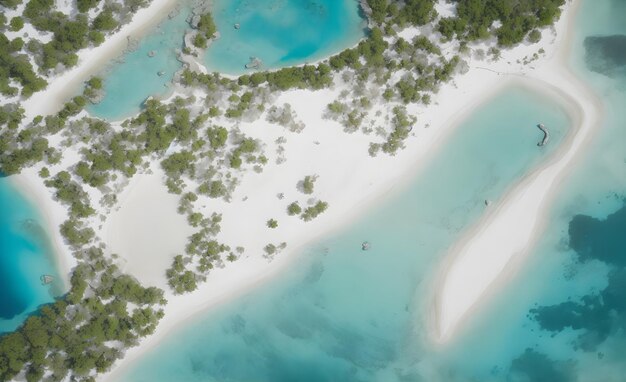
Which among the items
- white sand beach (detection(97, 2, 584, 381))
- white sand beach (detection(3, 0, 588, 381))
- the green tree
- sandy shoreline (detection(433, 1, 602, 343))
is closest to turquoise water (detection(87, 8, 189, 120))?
white sand beach (detection(3, 0, 588, 381))

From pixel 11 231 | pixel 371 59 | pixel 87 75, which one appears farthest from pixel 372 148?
pixel 11 231

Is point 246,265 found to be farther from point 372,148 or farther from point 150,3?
point 150,3

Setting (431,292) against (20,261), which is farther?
(431,292)

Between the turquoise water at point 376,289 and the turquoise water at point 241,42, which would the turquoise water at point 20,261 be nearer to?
the turquoise water at point 241,42

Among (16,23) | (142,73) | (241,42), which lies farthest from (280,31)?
(16,23)

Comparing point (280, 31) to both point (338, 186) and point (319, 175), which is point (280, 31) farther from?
point (338, 186)
